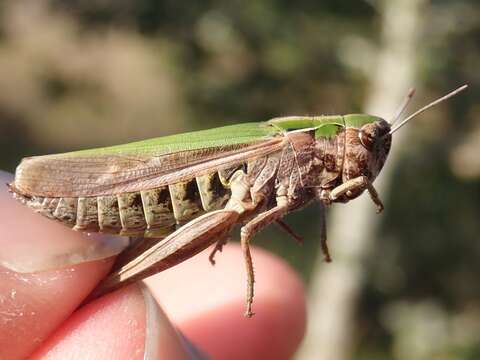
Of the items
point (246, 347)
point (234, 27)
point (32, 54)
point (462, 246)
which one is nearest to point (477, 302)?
point (462, 246)

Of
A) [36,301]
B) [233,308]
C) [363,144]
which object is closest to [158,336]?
[36,301]

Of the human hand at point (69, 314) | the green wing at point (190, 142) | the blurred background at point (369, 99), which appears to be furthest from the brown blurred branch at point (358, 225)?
the human hand at point (69, 314)

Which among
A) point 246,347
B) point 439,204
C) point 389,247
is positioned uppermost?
point 246,347

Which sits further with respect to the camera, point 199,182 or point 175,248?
point 199,182

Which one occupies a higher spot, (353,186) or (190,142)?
(190,142)

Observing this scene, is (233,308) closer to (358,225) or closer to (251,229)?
(251,229)

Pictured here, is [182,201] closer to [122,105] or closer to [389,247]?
[389,247]

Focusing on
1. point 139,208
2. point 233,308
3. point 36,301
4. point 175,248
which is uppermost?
point 139,208
